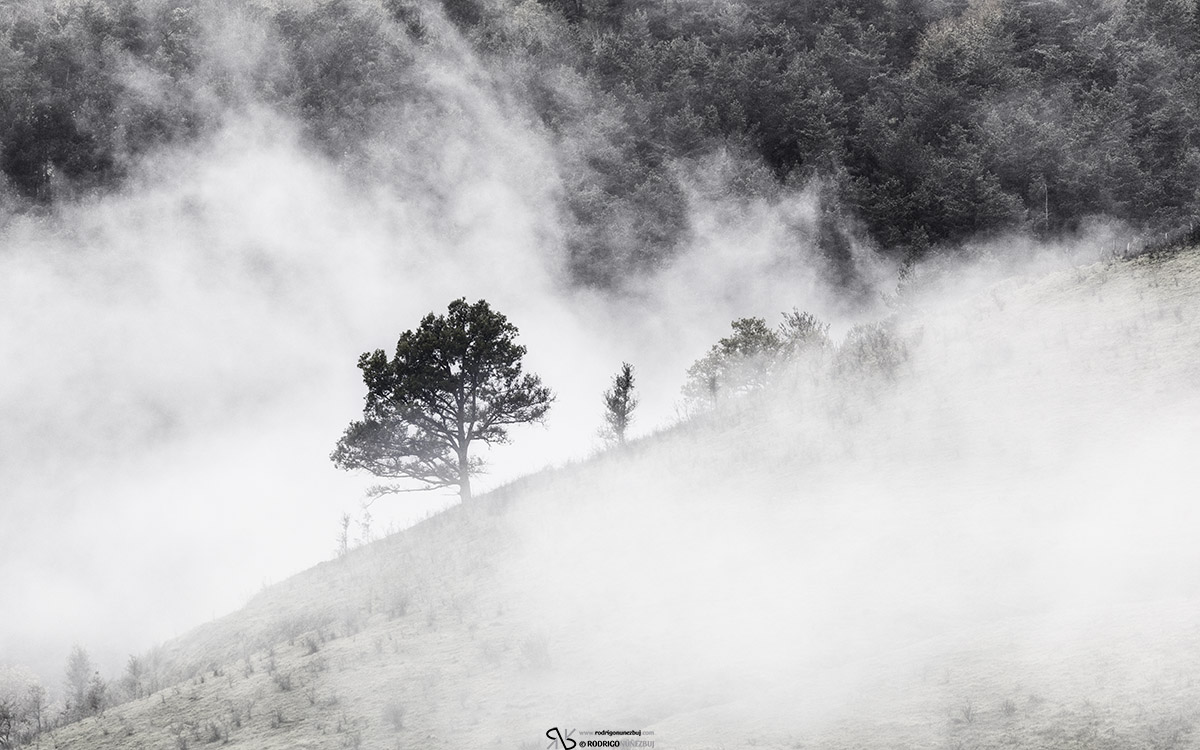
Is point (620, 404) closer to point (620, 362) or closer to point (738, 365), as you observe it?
point (738, 365)

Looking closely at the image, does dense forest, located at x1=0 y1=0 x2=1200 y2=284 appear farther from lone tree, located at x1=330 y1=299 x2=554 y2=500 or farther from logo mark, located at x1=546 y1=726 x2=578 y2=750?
logo mark, located at x1=546 y1=726 x2=578 y2=750

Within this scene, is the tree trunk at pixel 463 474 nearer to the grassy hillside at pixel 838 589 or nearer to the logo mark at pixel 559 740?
the grassy hillside at pixel 838 589

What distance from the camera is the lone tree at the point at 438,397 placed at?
29.9 meters

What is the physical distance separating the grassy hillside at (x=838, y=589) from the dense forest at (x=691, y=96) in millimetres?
53169

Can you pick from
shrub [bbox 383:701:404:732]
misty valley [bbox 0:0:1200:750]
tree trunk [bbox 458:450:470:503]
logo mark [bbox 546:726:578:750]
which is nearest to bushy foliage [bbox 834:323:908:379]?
misty valley [bbox 0:0:1200:750]

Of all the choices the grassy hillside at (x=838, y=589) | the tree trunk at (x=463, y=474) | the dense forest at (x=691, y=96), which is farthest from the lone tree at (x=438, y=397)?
the dense forest at (x=691, y=96)

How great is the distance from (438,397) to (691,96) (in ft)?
249

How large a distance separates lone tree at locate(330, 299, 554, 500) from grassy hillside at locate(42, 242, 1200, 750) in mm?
6607

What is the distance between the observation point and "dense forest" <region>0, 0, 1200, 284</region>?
248ft

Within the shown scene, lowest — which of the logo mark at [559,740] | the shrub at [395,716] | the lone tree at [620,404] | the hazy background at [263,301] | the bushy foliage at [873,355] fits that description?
the logo mark at [559,740]

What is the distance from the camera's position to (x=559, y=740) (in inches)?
417

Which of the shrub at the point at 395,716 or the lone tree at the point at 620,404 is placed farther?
the lone tree at the point at 620,404

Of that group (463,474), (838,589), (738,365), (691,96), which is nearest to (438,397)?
(463,474)

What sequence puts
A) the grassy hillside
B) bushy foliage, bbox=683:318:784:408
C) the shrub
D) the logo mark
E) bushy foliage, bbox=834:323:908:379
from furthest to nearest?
bushy foliage, bbox=683:318:784:408 < bushy foliage, bbox=834:323:908:379 < the shrub < the logo mark < the grassy hillside
